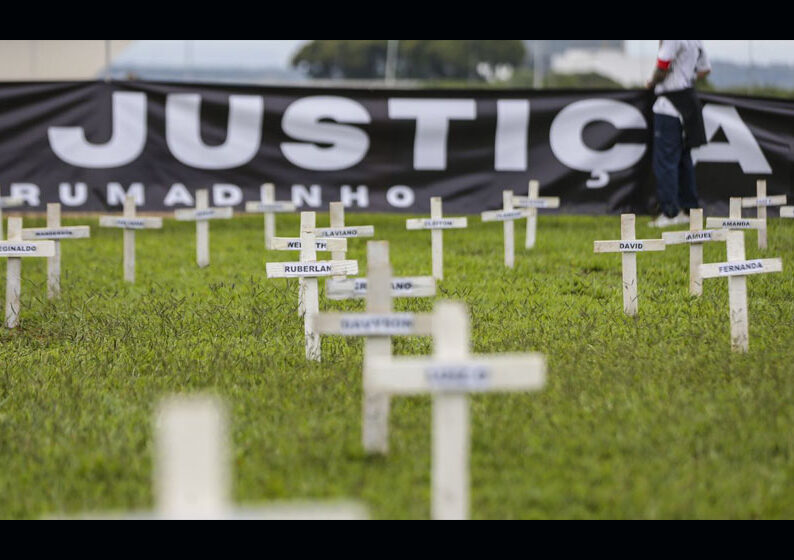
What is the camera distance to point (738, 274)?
718cm

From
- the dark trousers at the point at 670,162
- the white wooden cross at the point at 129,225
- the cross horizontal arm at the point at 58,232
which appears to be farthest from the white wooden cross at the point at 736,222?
the cross horizontal arm at the point at 58,232

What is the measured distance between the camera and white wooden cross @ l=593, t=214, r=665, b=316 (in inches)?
340

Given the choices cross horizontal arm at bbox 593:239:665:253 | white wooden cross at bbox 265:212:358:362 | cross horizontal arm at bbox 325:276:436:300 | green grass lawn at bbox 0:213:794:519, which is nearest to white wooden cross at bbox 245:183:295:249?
green grass lawn at bbox 0:213:794:519

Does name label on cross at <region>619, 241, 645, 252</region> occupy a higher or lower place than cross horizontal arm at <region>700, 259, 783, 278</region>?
higher

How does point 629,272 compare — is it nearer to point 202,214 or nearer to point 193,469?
point 202,214

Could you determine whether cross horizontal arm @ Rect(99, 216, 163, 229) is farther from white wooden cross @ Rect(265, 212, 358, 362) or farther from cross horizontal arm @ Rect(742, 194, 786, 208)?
cross horizontal arm @ Rect(742, 194, 786, 208)

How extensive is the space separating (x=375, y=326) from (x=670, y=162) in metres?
10.3

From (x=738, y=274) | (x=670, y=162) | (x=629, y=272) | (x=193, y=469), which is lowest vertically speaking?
(x=193, y=469)

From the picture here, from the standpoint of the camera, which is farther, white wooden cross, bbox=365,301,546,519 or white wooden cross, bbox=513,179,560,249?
white wooden cross, bbox=513,179,560,249

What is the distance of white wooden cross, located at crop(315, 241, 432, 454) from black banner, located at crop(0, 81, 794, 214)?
1060cm

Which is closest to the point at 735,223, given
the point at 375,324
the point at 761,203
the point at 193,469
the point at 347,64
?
the point at 761,203

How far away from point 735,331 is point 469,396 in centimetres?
210

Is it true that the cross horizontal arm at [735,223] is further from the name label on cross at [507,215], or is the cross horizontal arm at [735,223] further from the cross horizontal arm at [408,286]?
the cross horizontal arm at [408,286]

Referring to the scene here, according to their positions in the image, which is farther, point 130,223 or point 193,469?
point 130,223
